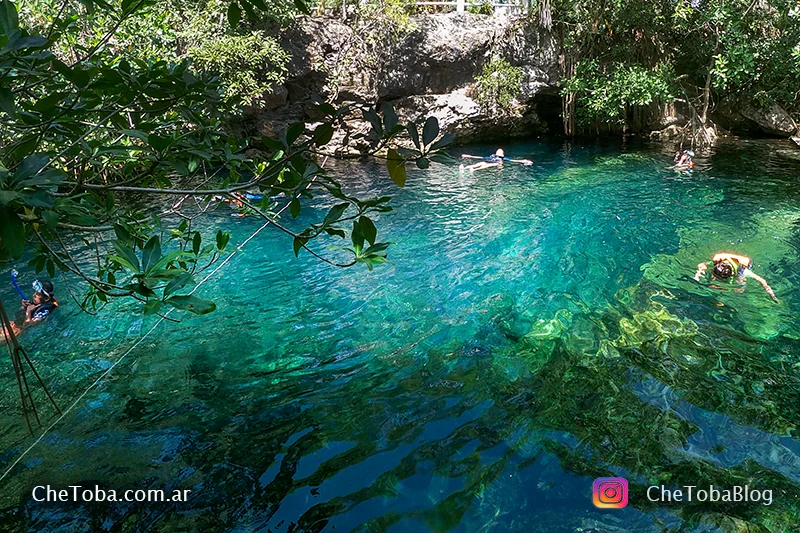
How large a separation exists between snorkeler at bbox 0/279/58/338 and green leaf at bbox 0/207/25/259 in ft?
19.5

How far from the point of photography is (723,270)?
22.0 feet

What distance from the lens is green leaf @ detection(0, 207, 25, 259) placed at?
56.8 inches

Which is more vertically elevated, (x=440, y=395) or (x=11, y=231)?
(x=11, y=231)

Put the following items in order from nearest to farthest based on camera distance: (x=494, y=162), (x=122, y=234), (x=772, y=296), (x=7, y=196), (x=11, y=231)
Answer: (x=7, y=196) → (x=11, y=231) → (x=122, y=234) → (x=772, y=296) → (x=494, y=162)

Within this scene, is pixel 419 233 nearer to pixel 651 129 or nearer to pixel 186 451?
pixel 186 451

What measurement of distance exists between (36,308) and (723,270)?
28.7 ft

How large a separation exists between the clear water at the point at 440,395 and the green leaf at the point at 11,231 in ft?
8.41

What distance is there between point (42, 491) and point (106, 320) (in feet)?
10.6

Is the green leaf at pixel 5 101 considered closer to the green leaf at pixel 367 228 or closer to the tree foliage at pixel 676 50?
the green leaf at pixel 367 228

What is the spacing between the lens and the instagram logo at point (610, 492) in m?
3.49

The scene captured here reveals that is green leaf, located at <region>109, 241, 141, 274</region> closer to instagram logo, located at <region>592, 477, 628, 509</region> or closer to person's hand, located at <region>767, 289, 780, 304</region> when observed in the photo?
instagram logo, located at <region>592, 477, 628, 509</region>

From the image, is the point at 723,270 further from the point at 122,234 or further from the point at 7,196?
the point at 7,196

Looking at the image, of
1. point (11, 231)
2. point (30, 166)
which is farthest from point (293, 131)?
point (11, 231)

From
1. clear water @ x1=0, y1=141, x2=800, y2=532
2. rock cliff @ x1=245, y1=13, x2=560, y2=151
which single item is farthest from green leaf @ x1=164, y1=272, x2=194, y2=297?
rock cliff @ x1=245, y1=13, x2=560, y2=151
